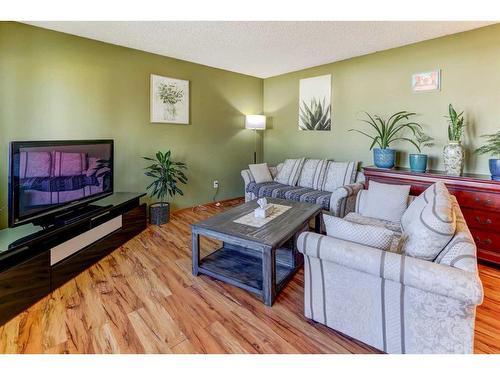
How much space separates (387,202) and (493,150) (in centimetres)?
126

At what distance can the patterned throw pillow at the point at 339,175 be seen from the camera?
3.85 m

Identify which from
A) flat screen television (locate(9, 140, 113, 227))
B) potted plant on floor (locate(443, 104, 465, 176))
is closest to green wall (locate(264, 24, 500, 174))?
potted plant on floor (locate(443, 104, 465, 176))

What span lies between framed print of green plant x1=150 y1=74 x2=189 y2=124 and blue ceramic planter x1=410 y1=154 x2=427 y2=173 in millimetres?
3282

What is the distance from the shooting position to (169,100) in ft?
13.5

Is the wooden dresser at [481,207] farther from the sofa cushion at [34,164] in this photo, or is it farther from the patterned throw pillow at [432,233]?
the sofa cushion at [34,164]

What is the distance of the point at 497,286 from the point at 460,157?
1308mm

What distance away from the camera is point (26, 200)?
7.24 feet

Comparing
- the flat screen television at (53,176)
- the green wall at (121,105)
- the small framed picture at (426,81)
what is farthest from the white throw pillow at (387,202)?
the flat screen television at (53,176)

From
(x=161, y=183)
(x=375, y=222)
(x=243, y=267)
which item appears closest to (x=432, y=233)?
(x=375, y=222)

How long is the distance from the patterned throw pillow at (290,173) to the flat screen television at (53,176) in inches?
100

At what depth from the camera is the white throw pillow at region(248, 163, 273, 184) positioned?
4.40m

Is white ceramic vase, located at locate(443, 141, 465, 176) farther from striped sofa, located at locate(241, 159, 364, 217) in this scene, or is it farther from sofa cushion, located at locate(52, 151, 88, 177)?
sofa cushion, located at locate(52, 151, 88, 177)
